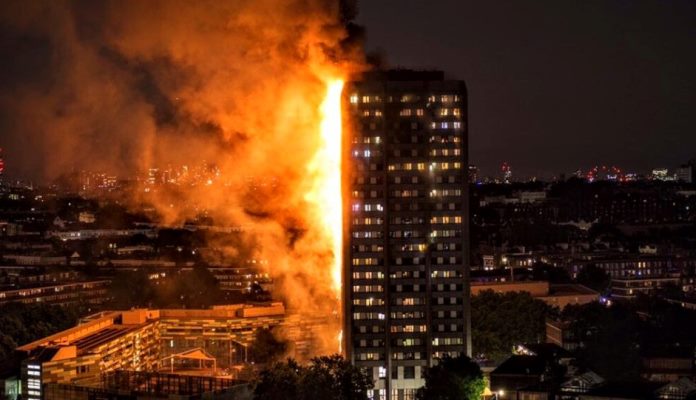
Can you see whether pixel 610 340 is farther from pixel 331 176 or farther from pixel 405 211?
pixel 331 176

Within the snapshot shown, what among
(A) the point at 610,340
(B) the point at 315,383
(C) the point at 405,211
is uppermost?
(C) the point at 405,211

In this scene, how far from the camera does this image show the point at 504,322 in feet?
158

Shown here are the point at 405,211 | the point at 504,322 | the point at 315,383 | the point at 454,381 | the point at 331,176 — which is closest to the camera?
the point at 315,383

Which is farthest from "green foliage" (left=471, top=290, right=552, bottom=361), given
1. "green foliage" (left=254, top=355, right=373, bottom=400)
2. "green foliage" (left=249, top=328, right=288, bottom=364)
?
"green foliage" (left=254, top=355, right=373, bottom=400)

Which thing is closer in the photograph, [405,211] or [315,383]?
[315,383]

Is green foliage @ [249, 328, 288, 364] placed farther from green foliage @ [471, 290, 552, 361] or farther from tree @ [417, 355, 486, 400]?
tree @ [417, 355, 486, 400]

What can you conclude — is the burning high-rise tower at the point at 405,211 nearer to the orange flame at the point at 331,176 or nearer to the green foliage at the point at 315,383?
the orange flame at the point at 331,176

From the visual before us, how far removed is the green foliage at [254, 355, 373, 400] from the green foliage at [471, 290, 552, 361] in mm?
11190

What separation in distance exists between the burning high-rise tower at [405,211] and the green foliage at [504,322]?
584 centimetres

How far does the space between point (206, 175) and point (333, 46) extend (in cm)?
1668

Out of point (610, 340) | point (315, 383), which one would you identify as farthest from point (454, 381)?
point (610, 340)

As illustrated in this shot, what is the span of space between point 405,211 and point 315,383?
9246 mm

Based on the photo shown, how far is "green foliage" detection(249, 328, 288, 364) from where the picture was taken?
1816 inches

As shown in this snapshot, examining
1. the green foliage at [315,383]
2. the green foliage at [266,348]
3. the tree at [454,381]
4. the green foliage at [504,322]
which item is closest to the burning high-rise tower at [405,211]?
the tree at [454,381]
